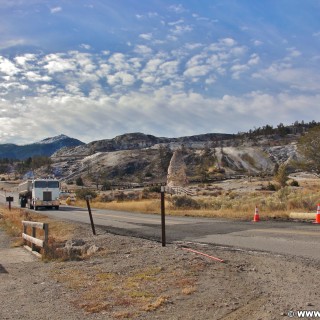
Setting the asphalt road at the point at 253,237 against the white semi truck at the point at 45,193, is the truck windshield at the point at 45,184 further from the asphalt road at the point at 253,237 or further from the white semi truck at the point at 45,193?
the asphalt road at the point at 253,237

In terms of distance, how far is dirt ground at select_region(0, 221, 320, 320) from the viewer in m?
6.37

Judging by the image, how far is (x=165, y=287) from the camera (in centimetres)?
779

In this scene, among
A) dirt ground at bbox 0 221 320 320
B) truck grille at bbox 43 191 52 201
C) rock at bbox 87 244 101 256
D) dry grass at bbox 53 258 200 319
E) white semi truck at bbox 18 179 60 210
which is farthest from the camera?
truck grille at bbox 43 191 52 201

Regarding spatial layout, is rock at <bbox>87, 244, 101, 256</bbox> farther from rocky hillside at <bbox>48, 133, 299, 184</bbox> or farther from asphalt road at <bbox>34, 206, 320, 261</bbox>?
rocky hillside at <bbox>48, 133, 299, 184</bbox>

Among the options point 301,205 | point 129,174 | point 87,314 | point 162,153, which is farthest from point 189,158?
point 87,314

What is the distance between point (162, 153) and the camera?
452 ft

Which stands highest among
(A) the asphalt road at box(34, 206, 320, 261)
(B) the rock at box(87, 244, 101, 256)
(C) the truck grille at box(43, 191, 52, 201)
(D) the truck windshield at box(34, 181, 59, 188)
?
(D) the truck windshield at box(34, 181, 59, 188)

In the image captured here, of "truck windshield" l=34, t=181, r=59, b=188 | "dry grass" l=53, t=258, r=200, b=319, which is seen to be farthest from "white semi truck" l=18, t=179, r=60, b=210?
"dry grass" l=53, t=258, r=200, b=319

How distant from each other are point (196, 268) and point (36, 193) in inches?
1434

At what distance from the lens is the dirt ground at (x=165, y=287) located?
6.37 meters

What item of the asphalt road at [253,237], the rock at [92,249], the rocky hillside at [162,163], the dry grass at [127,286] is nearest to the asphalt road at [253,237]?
the asphalt road at [253,237]

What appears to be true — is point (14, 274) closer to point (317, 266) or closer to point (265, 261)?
point (265, 261)

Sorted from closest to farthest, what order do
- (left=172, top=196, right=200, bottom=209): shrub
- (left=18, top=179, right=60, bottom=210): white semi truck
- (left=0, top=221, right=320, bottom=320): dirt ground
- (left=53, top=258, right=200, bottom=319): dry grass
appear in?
(left=0, top=221, right=320, bottom=320): dirt ground < (left=53, top=258, right=200, bottom=319): dry grass < (left=172, top=196, right=200, bottom=209): shrub < (left=18, top=179, right=60, bottom=210): white semi truck

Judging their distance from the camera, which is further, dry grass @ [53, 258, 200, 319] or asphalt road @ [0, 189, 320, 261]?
asphalt road @ [0, 189, 320, 261]
